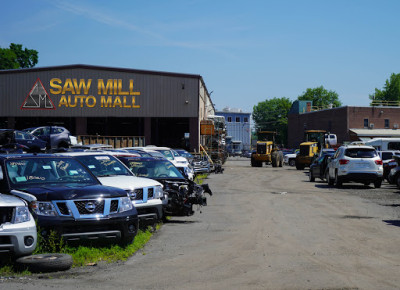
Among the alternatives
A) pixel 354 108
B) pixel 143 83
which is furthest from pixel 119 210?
pixel 354 108

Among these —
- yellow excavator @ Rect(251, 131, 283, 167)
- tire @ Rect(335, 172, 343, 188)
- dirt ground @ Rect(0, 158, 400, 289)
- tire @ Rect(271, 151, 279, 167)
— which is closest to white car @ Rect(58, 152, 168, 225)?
dirt ground @ Rect(0, 158, 400, 289)

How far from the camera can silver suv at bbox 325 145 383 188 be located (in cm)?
2625

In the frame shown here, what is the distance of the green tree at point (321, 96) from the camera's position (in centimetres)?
15050

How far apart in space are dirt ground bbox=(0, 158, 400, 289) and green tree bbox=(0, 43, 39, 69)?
284 ft

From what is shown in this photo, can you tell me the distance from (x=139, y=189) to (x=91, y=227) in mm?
2810

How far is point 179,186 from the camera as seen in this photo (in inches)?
571

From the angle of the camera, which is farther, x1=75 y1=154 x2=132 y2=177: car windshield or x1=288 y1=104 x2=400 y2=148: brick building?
x1=288 y1=104 x2=400 y2=148: brick building

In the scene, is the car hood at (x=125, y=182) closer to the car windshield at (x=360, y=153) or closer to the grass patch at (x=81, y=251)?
the grass patch at (x=81, y=251)

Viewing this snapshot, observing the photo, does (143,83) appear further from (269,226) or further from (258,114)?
(258,114)

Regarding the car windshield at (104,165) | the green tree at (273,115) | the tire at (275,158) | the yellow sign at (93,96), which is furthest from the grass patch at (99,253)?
the green tree at (273,115)

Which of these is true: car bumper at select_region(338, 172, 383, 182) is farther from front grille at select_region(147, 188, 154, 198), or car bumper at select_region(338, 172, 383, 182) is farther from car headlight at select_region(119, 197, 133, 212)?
car headlight at select_region(119, 197, 133, 212)

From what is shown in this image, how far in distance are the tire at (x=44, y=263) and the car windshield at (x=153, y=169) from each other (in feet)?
22.6

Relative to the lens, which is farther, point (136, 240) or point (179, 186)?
point (179, 186)

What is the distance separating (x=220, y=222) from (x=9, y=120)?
48169 mm
